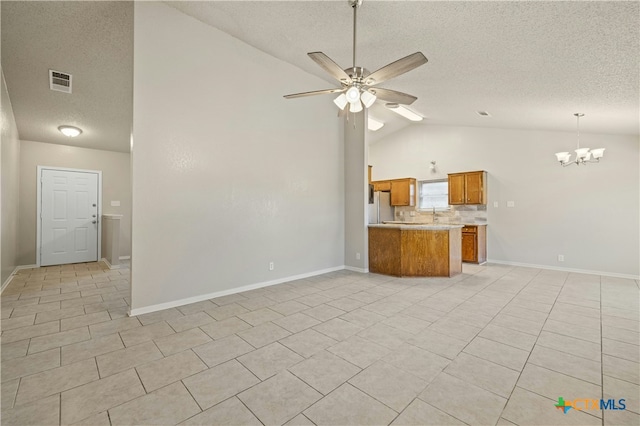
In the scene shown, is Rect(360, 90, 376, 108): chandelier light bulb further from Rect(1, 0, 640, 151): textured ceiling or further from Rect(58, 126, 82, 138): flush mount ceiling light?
Rect(58, 126, 82, 138): flush mount ceiling light

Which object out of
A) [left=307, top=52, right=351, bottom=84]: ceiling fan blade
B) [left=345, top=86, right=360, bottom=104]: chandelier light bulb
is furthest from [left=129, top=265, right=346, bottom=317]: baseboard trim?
[left=307, top=52, right=351, bottom=84]: ceiling fan blade

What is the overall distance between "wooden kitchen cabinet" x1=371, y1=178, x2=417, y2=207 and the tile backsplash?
31 cm

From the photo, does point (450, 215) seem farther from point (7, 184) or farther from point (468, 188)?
point (7, 184)

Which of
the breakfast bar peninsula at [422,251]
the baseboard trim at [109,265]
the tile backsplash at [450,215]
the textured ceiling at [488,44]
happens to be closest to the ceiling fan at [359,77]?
the textured ceiling at [488,44]

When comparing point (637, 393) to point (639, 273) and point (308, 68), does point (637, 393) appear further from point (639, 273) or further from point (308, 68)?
point (308, 68)

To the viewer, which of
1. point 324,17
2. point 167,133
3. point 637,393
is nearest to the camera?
point 637,393

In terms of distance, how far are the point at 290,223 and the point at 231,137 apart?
1.59 meters

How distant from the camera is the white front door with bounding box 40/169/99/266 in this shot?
5793 mm

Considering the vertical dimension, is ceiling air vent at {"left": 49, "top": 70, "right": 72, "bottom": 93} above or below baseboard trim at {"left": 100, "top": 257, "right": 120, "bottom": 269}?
above

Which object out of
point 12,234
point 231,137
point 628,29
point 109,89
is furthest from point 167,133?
point 628,29

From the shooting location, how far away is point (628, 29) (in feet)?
7.24

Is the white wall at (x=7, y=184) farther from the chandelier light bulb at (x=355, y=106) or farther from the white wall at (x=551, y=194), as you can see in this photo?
the white wall at (x=551, y=194)

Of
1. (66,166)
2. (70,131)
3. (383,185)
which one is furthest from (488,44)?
(66,166)

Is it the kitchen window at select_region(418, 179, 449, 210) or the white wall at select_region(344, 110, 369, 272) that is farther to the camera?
the kitchen window at select_region(418, 179, 449, 210)
